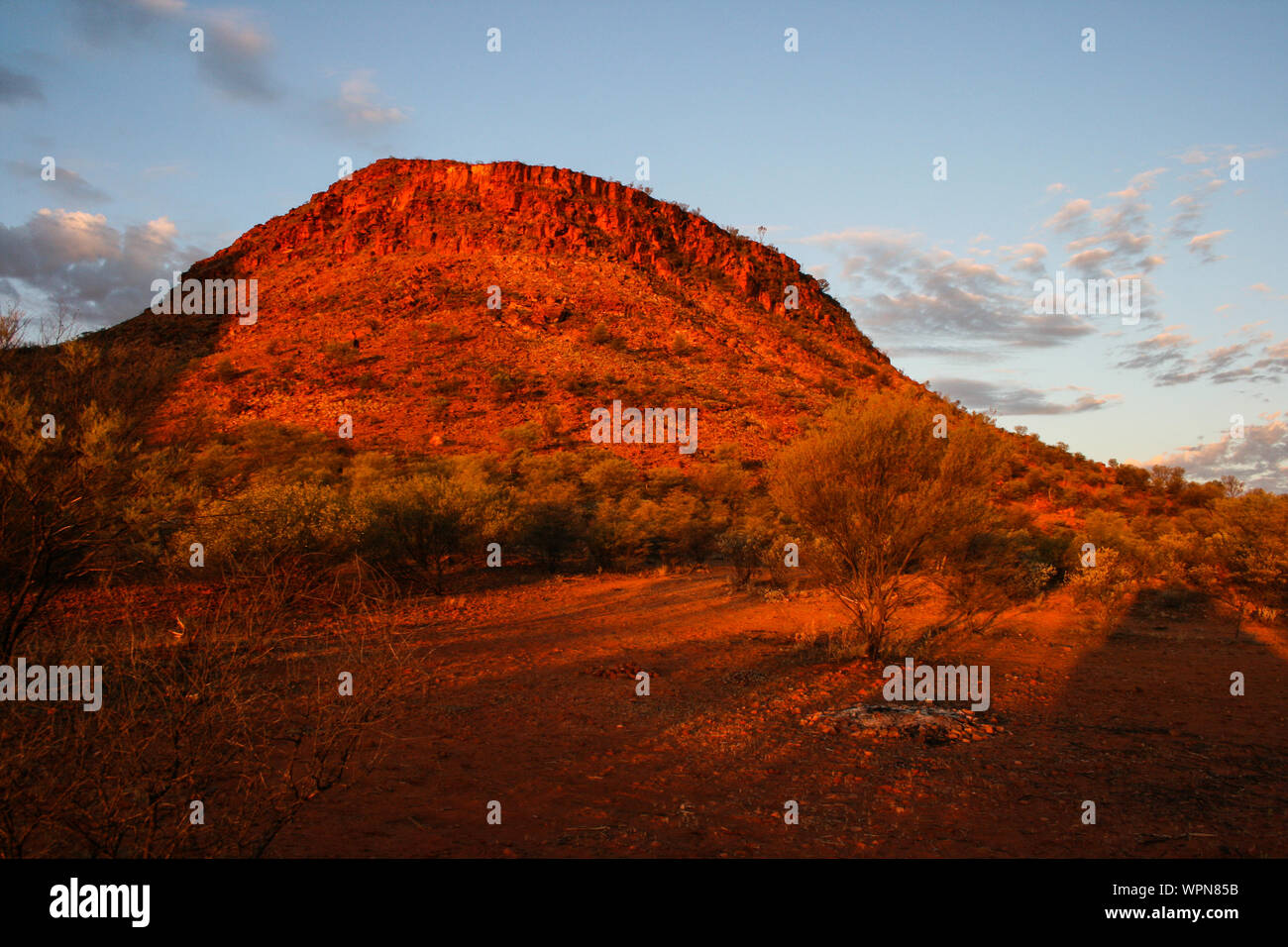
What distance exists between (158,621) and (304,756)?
6.92 meters

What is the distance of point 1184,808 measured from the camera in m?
5.80

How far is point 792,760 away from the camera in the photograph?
709 centimetres

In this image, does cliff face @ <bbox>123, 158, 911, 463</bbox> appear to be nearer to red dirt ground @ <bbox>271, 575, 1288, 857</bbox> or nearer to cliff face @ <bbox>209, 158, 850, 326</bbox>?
cliff face @ <bbox>209, 158, 850, 326</bbox>

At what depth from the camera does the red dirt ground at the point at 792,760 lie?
520 centimetres

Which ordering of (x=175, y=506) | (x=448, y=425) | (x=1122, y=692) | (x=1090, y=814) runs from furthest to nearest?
1. (x=448, y=425)
2. (x=1122, y=692)
3. (x=175, y=506)
4. (x=1090, y=814)

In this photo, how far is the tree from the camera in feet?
35.3

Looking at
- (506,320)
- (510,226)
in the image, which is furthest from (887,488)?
(510,226)

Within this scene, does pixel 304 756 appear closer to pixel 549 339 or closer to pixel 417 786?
pixel 417 786

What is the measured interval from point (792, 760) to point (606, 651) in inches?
214

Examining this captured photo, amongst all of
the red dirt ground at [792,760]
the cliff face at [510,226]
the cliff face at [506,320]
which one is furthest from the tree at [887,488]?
the cliff face at [510,226]

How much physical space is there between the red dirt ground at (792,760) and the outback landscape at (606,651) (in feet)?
0.15

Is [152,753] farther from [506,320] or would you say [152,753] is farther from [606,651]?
[506,320]
